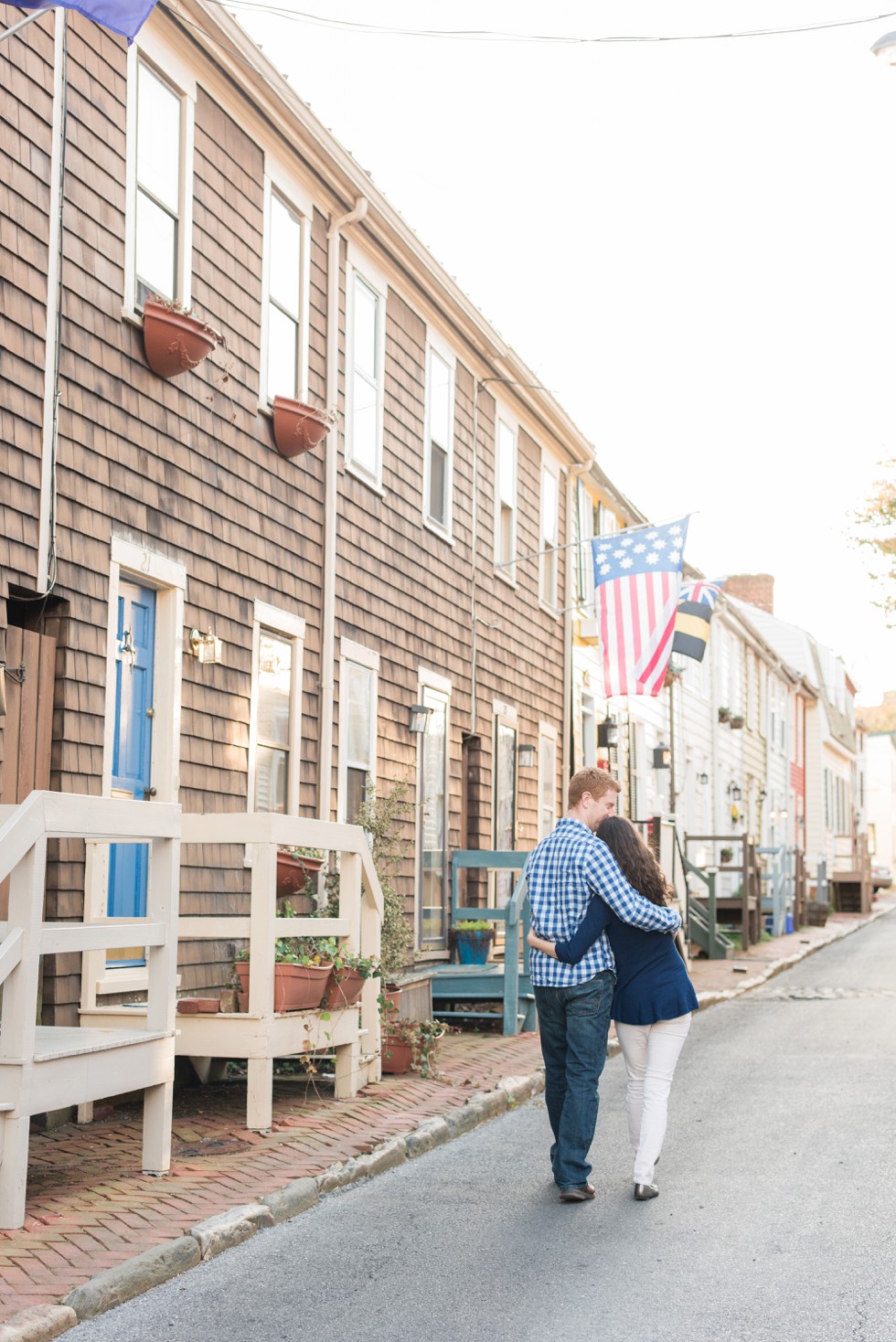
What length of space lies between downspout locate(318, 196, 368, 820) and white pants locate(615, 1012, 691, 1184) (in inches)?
200

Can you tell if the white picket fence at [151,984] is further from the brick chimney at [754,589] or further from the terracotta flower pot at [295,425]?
the brick chimney at [754,589]

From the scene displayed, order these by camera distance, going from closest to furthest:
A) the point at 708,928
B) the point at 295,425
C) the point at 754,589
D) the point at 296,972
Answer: the point at 296,972
the point at 295,425
the point at 708,928
the point at 754,589

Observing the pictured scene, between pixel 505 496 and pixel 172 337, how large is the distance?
8.31 m

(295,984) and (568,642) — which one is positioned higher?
(568,642)

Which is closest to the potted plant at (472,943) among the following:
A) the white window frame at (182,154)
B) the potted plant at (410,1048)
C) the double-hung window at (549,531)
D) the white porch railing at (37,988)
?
the potted plant at (410,1048)

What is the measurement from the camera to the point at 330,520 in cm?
1192

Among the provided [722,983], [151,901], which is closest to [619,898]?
[151,901]

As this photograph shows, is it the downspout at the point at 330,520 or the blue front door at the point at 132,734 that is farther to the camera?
the downspout at the point at 330,520

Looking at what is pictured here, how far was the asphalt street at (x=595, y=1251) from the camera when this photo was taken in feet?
15.9

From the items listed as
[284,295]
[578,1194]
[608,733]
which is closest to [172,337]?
[284,295]

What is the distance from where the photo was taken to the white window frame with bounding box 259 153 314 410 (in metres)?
10.9

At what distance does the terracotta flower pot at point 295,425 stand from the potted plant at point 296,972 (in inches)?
152

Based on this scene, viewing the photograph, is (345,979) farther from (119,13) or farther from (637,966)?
(119,13)

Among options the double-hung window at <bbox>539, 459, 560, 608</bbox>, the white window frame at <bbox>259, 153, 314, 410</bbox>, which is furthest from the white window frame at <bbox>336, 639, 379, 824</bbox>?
the double-hung window at <bbox>539, 459, 560, 608</bbox>
